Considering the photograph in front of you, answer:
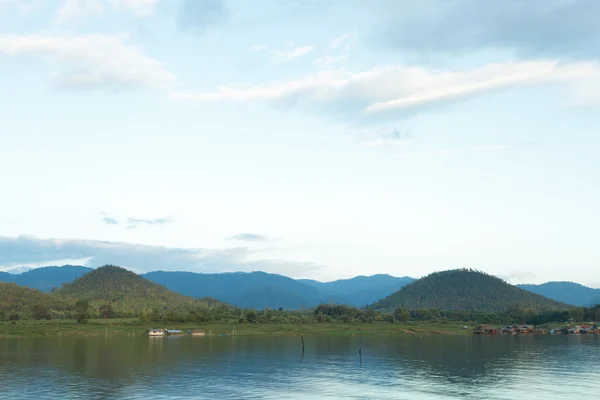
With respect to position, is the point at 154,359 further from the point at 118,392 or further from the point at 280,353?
the point at 118,392

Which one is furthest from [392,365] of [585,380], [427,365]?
[585,380]

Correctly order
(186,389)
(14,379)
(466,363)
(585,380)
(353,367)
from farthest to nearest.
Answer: (466,363) → (353,367) → (585,380) → (14,379) → (186,389)

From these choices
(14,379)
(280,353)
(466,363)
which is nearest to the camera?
(14,379)

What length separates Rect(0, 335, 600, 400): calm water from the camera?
86062 millimetres

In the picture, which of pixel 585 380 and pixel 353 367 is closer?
pixel 585 380

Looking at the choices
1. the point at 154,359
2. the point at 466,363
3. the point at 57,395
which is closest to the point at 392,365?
the point at 466,363

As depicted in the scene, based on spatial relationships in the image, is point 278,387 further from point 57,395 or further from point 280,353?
point 280,353

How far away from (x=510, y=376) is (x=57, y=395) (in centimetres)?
7634

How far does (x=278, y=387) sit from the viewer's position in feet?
303

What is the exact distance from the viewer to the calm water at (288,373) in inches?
3388

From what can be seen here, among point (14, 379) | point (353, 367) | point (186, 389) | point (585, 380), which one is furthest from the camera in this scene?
point (353, 367)

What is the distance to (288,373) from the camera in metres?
111

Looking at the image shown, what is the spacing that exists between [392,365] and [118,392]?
62.1m

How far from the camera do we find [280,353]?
6107 inches
